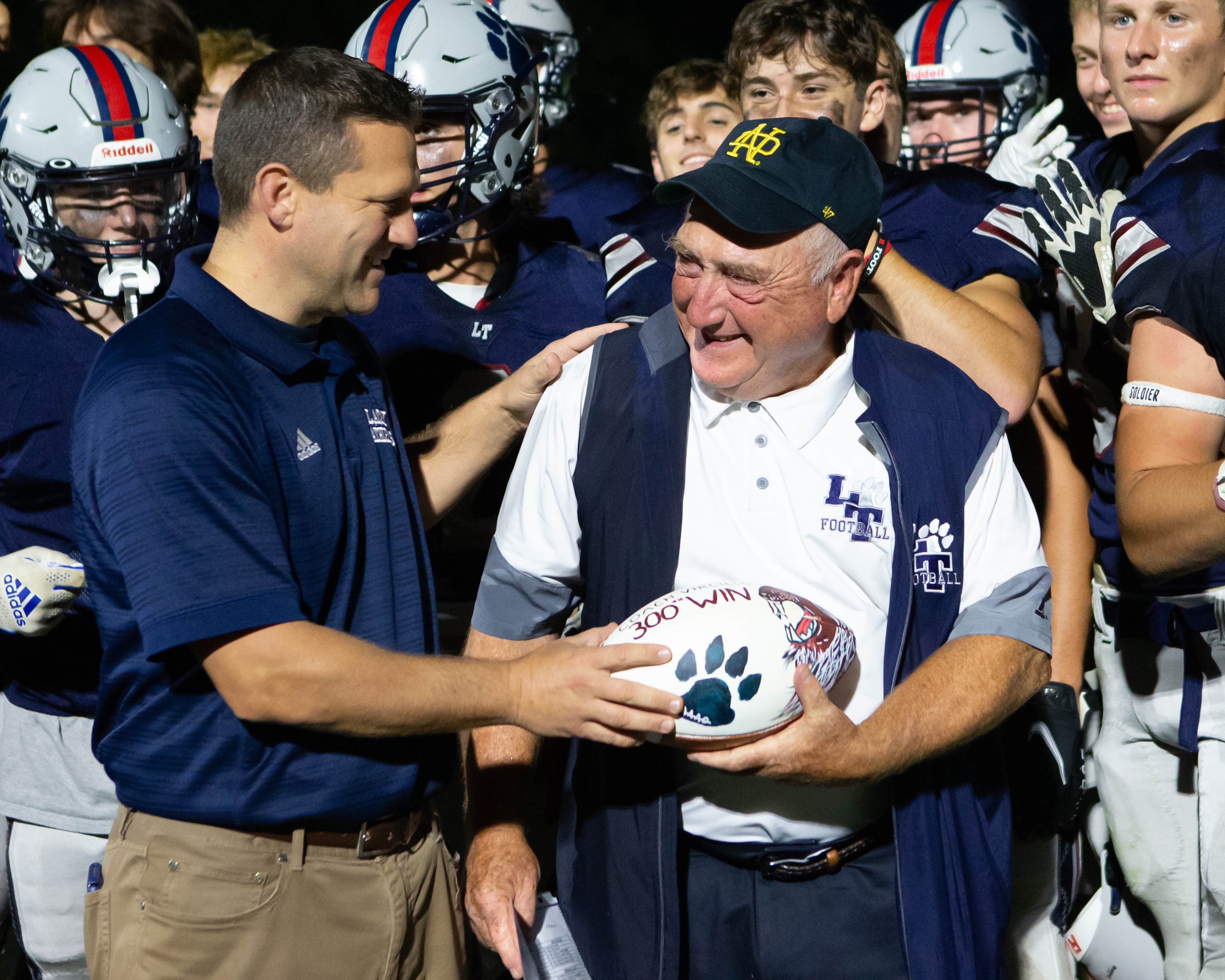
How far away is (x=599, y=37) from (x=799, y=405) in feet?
22.6

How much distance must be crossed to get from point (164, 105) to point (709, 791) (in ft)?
7.06

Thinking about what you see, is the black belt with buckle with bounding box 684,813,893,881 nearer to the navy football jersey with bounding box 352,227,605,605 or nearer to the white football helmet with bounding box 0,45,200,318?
the navy football jersey with bounding box 352,227,605,605

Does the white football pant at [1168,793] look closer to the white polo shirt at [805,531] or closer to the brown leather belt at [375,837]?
the white polo shirt at [805,531]

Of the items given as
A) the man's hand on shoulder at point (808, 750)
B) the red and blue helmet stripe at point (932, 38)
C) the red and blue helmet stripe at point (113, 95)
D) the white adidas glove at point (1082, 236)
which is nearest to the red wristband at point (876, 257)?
the white adidas glove at point (1082, 236)

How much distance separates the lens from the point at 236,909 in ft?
6.52

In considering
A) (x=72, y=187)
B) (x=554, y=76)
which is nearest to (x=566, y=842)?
(x=72, y=187)

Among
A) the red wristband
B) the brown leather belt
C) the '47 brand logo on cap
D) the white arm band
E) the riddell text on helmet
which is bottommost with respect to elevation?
the brown leather belt

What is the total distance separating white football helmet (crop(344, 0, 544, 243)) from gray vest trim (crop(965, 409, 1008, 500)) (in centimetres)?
151

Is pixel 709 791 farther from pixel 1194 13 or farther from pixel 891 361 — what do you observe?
pixel 1194 13

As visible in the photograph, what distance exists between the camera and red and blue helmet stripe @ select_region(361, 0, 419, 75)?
128 inches

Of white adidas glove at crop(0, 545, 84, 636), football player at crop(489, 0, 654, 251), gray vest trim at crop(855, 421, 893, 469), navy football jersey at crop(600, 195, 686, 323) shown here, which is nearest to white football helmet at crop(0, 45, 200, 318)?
white adidas glove at crop(0, 545, 84, 636)

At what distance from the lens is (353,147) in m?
2.03

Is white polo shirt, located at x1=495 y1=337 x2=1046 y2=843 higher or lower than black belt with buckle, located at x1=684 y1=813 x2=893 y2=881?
higher

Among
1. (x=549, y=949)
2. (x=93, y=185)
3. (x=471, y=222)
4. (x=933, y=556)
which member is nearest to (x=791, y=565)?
(x=933, y=556)
